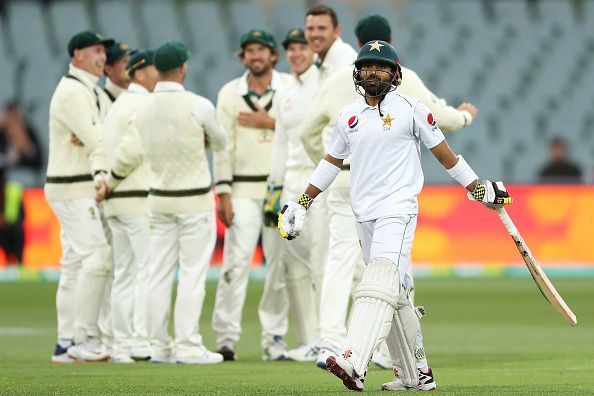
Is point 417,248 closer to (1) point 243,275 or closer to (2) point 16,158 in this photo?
(2) point 16,158

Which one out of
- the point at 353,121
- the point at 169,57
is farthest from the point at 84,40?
the point at 353,121

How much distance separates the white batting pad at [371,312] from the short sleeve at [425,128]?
690mm

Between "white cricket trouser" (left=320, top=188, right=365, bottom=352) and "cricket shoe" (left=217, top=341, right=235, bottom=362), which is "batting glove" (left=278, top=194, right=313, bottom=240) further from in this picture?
"cricket shoe" (left=217, top=341, right=235, bottom=362)

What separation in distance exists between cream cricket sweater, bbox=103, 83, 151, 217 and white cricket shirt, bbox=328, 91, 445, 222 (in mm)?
2977

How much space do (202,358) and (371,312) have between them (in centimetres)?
294

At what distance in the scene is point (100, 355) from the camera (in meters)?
10.5

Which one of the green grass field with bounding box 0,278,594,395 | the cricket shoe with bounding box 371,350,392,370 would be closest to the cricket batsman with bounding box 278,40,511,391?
the green grass field with bounding box 0,278,594,395

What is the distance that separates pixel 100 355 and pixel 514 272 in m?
10.8

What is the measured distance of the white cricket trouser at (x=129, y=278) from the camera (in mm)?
10672

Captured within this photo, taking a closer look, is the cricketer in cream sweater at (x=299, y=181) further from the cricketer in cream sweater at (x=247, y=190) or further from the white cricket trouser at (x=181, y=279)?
the white cricket trouser at (x=181, y=279)

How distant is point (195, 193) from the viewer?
10.2 meters

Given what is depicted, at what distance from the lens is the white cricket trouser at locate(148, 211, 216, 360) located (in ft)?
33.4

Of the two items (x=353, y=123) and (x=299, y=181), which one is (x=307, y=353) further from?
(x=353, y=123)

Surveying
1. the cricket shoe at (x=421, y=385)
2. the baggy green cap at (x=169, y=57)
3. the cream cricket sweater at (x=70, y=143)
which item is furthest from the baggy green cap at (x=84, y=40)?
the cricket shoe at (x=421, y=385)
